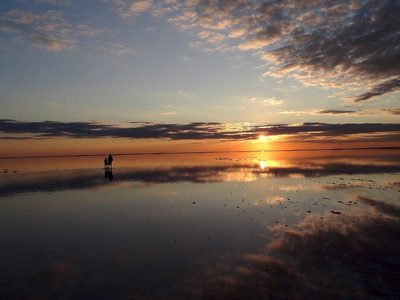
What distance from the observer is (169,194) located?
2862 cm

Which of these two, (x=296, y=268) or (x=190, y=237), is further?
(x=190, y=237)

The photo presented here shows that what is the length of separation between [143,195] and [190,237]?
45.7ft

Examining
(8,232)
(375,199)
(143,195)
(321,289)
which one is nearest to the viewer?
(321,289)

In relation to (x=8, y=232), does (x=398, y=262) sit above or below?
above

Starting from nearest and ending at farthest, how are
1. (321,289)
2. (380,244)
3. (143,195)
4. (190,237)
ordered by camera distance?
(321,289) < (380,244) < (190,237) < (143,195)

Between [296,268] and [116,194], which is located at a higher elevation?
[296,268]

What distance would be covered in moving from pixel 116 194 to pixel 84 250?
15.7 metres

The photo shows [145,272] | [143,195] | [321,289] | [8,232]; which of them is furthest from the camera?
[143,195]

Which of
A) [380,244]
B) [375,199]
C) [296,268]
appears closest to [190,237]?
[296,268]

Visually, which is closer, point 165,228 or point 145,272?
point 145,272

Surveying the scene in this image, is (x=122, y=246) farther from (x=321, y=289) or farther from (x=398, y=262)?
(x=398, y=262)

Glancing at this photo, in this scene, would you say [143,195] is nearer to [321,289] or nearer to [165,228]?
[165,228]

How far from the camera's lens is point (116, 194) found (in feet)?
94.5

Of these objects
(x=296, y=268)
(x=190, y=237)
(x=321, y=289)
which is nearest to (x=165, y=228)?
(x=190, y=237)
